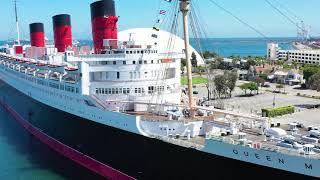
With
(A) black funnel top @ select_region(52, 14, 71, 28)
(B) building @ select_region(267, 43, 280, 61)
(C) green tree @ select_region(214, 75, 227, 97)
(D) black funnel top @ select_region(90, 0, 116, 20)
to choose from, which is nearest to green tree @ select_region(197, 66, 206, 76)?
(C) green tree @ select_region(214, 75, 227, 97)

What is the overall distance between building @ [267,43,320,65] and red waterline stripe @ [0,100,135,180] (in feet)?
273

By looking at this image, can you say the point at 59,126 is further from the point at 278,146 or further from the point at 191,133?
the point at 278,146

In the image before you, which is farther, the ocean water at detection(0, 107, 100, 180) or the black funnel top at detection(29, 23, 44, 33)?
the black funnel top at detection(29, 23, 44, 33)

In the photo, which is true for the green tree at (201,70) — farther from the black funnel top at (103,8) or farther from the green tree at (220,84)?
the black funnel top at (103,8)

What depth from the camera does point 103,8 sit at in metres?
29.9

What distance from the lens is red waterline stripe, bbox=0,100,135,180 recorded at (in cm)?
2467

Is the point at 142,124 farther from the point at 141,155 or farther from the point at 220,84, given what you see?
the point at 220,84

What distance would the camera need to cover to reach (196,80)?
257 ft

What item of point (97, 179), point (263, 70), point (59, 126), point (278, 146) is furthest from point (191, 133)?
point (263, 70)

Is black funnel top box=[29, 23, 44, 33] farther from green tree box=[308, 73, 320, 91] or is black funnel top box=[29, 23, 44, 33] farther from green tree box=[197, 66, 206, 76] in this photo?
green tree box=[197, 66, 206, 76]

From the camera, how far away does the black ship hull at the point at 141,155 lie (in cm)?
1838

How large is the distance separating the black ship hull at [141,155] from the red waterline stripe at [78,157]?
0.31 meters

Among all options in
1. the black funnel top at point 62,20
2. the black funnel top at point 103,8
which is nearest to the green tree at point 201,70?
the black funnel top at point 62,20

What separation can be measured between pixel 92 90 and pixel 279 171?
14220 mm
